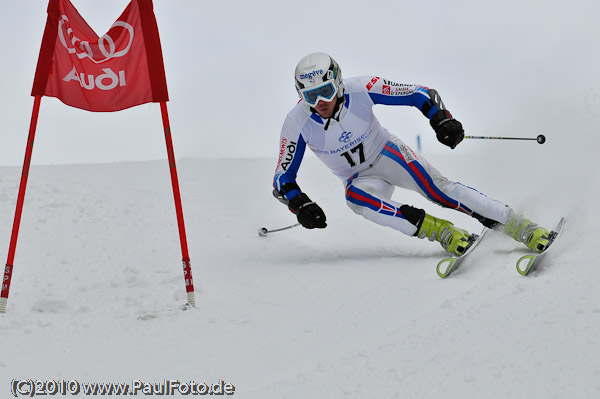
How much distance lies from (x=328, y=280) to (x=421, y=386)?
228 cm

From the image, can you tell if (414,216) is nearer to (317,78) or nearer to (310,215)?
(310,215)

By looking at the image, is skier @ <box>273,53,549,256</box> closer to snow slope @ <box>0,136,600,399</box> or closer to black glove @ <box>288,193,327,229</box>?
black glove @ <box>288,193,327,229</box>

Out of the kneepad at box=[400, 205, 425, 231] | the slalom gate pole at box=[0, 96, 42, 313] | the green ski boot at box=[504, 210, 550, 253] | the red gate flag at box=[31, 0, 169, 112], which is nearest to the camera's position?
the slalom gate pole at box=[0, 96, 42, 313]

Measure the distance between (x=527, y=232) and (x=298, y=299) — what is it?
6.02 ft

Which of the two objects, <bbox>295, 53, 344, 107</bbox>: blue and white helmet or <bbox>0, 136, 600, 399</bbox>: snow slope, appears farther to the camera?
<bbox>295, 53, 344, 107</bbox>: blue and white helmet

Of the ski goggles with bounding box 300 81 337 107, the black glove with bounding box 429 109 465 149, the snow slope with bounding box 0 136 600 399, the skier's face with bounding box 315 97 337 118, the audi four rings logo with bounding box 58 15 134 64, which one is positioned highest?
the audi four rings logo with bounding box 58 15 134 64

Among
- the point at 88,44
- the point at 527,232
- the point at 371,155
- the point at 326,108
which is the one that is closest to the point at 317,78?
the point at 326,108

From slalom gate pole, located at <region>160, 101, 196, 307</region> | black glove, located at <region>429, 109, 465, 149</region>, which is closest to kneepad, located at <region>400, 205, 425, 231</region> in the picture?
black glove, located at <region>429, 109, 465, 149</region>

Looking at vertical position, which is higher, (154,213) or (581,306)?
(154,213)

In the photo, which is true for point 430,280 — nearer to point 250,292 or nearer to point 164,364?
point 250,292

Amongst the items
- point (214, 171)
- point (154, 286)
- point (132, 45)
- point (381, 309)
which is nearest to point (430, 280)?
point (381, 309)

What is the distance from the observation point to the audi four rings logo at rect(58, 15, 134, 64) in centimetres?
443

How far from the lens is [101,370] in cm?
311

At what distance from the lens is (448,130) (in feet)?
16.9
